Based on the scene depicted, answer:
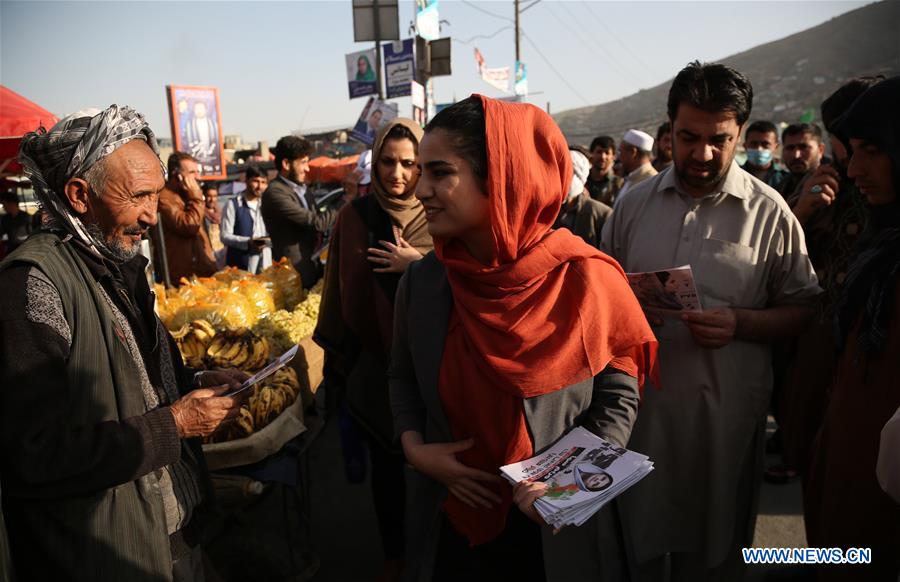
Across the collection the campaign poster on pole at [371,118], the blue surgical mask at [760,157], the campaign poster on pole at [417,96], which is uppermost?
the campaign poster on pole at [417,96]

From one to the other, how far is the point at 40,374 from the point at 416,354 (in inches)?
38.0

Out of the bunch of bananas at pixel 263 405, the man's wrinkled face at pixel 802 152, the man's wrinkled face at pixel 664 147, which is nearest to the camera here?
the bunch of bananas at pixel 263 405

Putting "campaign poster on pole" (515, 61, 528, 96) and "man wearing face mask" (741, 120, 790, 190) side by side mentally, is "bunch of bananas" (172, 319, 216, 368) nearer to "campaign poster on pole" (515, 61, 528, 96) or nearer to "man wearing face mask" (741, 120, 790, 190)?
"man wearing face mask" (741, 120, 790, 190)

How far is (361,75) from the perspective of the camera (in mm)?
12453

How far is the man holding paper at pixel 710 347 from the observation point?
2.19 metres

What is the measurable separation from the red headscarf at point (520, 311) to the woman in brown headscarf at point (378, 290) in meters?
1.11

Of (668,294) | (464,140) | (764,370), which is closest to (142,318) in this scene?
(464,140)

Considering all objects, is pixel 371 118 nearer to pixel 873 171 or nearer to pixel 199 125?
pixel 199 125

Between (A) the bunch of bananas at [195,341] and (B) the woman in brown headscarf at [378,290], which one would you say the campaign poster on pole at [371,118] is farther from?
(B) the woman in brown headscarf at [378,290]

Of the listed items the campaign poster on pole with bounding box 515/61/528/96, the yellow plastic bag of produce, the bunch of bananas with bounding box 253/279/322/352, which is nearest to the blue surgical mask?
the bunch of bananas with bounding box 253/279/322/352

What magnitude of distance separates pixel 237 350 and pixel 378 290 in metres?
0.94

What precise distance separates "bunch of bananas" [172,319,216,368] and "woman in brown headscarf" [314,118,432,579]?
70 cm

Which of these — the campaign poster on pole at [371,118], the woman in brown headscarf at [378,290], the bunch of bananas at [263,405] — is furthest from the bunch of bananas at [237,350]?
the campaign poster on pole at [371,118]

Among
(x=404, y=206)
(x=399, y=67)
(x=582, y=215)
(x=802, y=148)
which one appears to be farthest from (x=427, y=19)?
(x=404, y=206)
